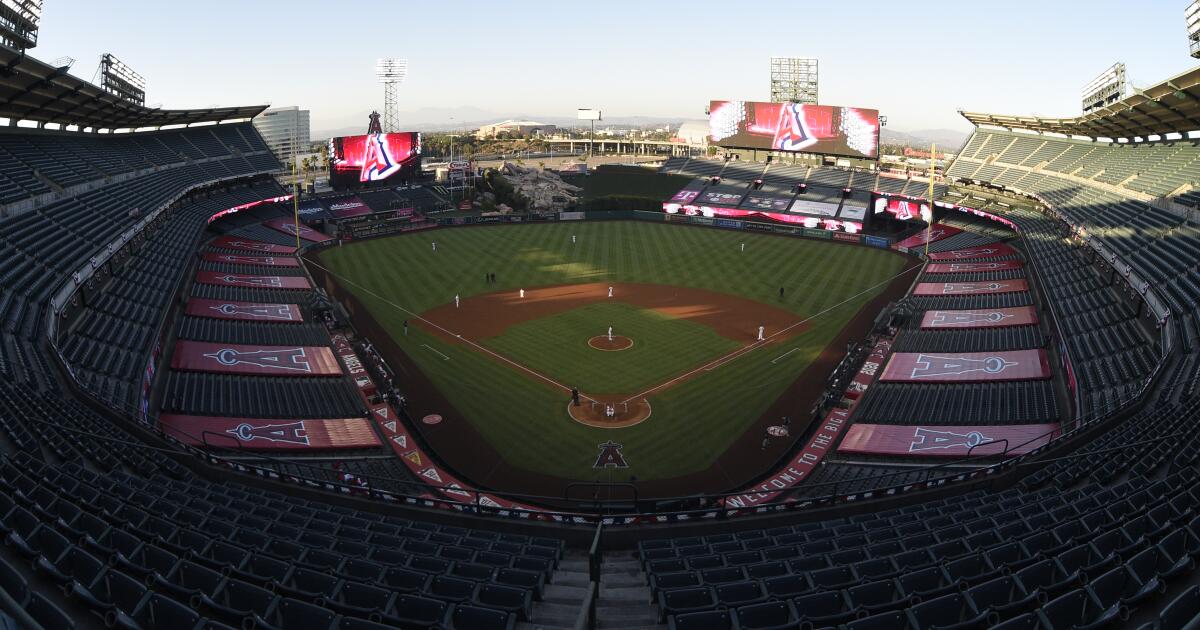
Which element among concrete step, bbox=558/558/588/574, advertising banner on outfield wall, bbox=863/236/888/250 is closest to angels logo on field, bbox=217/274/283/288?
concrete step, bbox=558/558/588/574

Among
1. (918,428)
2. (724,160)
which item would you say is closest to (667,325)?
(918,428)

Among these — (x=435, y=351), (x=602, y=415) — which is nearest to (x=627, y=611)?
(x=602, y=415)

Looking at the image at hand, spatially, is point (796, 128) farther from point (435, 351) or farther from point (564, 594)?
point (564, 594)

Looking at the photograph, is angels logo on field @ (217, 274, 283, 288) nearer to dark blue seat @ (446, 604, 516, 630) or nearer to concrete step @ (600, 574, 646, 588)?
concrete step @ (600, 574, 646, 588)

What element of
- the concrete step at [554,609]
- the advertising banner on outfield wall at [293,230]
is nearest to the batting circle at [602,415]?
the concrete step at [554,609]

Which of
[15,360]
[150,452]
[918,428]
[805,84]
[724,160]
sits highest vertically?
[805,84]

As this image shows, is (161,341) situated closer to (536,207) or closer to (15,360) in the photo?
(15,360)
